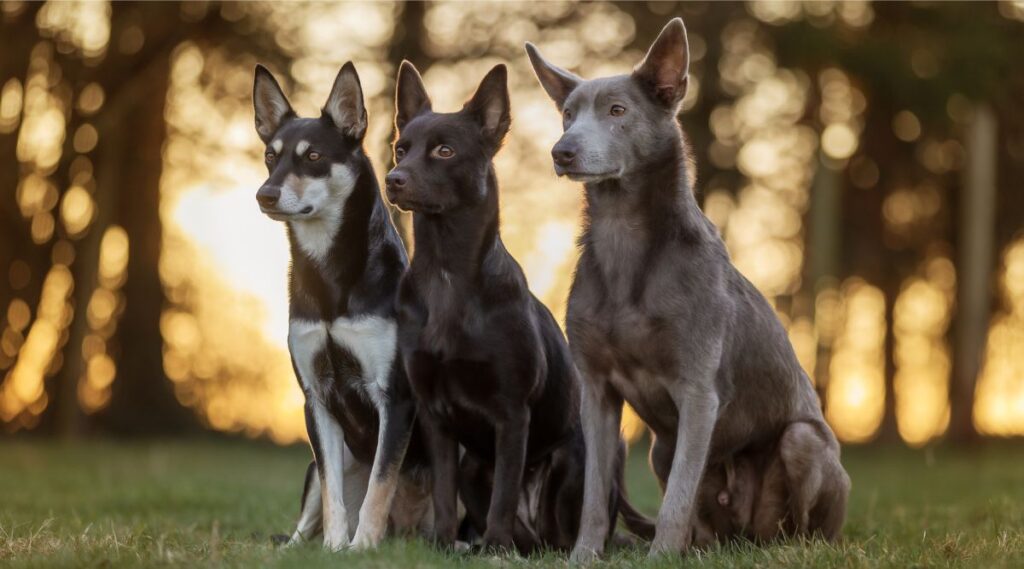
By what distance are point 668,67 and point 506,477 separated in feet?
6.95

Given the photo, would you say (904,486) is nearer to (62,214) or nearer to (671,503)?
(671,503)

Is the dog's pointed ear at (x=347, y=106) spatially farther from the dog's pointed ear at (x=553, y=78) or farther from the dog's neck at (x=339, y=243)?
the dog's pointed ear at (x=553, y=78)

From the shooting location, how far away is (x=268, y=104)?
636 cm

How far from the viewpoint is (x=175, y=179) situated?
55.1 ft

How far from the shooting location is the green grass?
A: 488 centimetres

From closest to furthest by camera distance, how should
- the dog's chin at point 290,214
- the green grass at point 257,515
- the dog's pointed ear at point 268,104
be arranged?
the green grass at point 257,515 < the dog's chin at point 290,214 < the dog's pointed ear at point 268,104

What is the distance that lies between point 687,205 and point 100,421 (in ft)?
45.6

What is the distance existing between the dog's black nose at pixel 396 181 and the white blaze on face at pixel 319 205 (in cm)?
40

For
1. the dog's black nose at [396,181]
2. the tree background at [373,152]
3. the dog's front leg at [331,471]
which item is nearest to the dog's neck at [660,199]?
the dog's black nose at [396,181]

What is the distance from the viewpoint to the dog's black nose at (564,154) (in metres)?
5.58

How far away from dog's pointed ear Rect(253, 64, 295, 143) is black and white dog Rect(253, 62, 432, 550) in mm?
41

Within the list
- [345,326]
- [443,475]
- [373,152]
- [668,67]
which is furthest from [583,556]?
[373,152]

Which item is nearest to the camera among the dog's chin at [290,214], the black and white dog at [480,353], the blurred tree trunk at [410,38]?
the black and white dog at [480,353]

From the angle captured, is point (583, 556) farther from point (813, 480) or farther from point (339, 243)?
point (339, 243)
